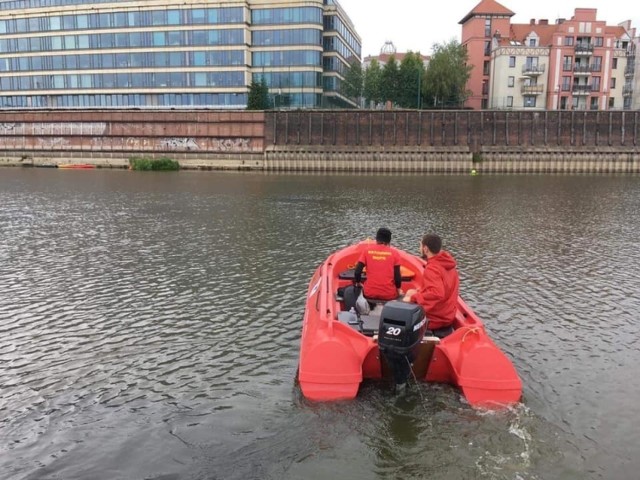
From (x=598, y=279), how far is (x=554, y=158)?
162 feet

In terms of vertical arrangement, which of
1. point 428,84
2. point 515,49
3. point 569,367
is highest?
point 515,49

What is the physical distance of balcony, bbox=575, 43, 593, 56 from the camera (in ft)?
249

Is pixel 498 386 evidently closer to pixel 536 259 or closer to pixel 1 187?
pixel 536 259

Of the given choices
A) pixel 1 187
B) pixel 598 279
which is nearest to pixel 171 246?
pixel 598 279

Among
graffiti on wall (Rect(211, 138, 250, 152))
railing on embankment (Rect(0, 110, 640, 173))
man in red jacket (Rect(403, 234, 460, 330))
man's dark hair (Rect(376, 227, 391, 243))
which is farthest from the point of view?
graffiti on wall (Rect(211, 138, 250, 152))

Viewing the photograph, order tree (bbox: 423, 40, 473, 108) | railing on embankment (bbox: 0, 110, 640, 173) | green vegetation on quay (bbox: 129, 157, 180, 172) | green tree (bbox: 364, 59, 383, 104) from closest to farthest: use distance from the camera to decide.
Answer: railing on embankment (bbox: 0, 110, 640, 173) → green vegetation on quay (bbox: 129, 157, 180, 172) → tree (bbox: 423, 40, 473, 108) → green tree (bbox: 364, 59, 383, 104)

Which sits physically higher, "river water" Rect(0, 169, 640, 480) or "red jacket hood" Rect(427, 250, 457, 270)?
"red jacket hood" Rect(427, 250, 457, 270)

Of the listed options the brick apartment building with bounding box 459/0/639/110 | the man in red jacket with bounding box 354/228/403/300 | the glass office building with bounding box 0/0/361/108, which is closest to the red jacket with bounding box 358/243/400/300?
the man in red jacket with bounding box 354/228/403/300

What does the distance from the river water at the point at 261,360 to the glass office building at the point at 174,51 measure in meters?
57.0

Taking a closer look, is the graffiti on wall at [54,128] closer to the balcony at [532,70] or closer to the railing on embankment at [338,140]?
the railing on embankment at [338,140]

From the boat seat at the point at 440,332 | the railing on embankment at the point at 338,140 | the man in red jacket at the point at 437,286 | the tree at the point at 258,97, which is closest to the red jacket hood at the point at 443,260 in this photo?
the man in red jacket at the point at 437,286

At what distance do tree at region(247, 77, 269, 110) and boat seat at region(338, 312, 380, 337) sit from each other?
63.9 metres

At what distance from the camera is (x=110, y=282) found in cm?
1514

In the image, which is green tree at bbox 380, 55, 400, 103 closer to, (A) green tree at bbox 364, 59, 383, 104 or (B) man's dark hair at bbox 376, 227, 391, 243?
(A) green tree at bbox 364, 59, 383, 104
